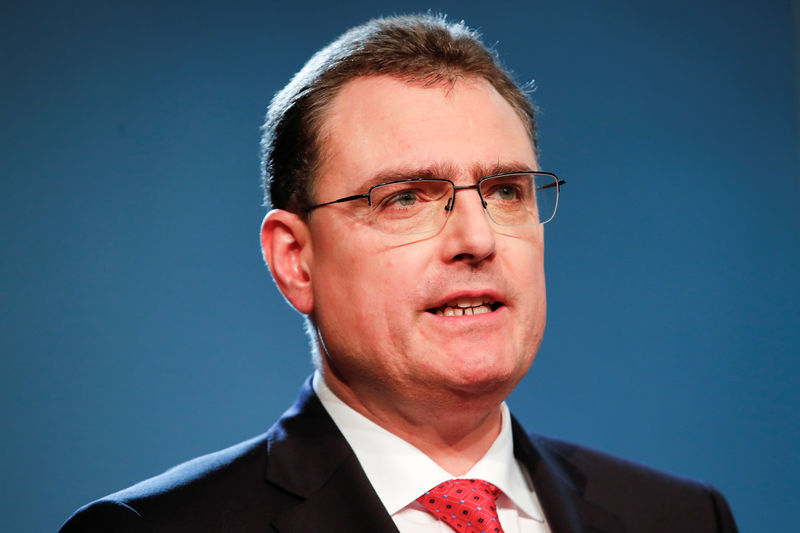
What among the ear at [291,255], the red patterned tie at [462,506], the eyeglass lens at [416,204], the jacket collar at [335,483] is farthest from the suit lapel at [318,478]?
the eyeglass lens at [416,204]

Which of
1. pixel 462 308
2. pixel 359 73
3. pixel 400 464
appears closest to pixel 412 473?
pixel 400 464

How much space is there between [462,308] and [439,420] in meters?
0.26

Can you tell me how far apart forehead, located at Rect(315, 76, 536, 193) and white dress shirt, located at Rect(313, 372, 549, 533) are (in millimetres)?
528

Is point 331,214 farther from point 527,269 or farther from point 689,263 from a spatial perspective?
point 689,263

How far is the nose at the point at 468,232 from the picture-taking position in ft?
5.24

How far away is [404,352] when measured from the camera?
5.32 ft

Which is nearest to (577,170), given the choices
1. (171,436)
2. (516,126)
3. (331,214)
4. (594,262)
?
(594,262)

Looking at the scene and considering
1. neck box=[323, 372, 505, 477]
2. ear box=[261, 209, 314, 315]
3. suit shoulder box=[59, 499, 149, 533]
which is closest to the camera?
suit shoulder box=[59, 499, 149, 533]

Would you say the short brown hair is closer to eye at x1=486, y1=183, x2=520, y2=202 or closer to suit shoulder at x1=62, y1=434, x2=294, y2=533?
eye at x1=486, y1=183, x2=520, y2=202

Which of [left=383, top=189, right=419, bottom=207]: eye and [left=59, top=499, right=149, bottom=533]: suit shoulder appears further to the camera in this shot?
[left=383, top=189, right=419, bottom=207]: eye

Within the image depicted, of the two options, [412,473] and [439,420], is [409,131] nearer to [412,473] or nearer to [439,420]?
[439,420]

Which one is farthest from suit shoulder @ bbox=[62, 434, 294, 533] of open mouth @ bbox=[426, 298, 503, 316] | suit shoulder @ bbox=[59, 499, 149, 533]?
open mouth @ bbox=[426, 298, 503, 316]

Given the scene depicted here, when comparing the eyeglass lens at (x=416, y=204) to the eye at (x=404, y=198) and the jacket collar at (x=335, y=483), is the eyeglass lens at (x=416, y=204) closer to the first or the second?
the eye at (x=404, y=198)

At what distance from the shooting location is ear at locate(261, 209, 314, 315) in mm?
1817
